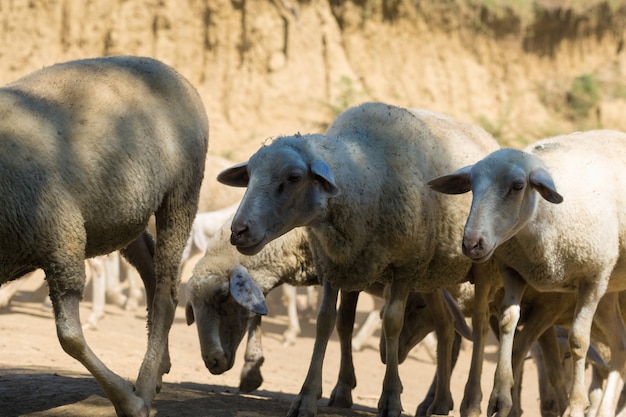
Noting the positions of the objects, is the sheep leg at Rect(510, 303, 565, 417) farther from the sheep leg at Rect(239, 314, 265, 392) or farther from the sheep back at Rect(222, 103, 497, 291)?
the sheep leg at Rect(239, 314, 265, 392)

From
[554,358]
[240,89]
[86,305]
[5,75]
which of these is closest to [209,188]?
[86,305]

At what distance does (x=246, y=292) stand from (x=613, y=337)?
8.53ft

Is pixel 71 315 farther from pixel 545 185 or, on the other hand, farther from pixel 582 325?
pixel 582 325

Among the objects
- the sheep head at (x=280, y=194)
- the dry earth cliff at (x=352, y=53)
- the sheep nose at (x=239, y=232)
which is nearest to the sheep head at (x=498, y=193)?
the sheep head at (x=280, y=194)

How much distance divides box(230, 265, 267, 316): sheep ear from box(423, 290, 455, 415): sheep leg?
4.13ft

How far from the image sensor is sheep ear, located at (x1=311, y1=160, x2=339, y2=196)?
5.14m

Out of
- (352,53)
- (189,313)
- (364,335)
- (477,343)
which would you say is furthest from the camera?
(352,53)

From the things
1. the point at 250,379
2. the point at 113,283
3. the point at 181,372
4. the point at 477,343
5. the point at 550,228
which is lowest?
the point at 113,283

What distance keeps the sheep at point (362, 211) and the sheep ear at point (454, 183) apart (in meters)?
0.15

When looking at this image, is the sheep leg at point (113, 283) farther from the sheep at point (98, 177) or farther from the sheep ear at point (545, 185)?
the sheep ear at point (545, 185)

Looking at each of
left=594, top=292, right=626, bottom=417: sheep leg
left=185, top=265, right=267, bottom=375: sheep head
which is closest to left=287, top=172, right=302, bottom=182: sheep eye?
left=185, top=265, right=267, bottom=375: sheep head

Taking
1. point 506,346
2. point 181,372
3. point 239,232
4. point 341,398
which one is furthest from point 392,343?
point 181,372

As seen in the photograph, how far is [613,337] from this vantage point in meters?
6.88

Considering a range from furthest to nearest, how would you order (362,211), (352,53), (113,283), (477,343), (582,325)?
1. (352,53)
2. (113,283)
3. (477,343)
4. (582,325)
5. (362,211)
